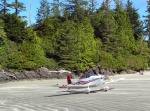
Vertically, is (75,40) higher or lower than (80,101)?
higher

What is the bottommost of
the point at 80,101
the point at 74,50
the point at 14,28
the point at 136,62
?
the point at 80,101

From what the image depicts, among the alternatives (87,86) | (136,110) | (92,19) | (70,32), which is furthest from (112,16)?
(136,110)

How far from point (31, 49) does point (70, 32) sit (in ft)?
A: 21.7

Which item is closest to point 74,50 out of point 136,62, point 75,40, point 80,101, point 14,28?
point 75,40

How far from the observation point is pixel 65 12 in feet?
171

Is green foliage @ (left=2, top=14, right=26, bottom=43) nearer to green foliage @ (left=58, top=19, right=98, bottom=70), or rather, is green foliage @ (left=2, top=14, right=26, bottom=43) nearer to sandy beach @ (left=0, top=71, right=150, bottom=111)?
green foliage @ (left=58, top=19, right=98, bottom=70)

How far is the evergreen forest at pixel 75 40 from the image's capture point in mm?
36500

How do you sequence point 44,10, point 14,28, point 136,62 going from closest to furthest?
1. point 14,28
2. point 136,62
3. point 44,10

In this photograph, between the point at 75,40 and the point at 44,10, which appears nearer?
the point at 75,40

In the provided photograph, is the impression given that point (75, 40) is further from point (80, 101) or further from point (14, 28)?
point (80, 101)

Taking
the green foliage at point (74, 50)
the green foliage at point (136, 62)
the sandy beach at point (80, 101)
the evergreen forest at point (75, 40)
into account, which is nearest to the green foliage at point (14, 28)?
the evergreen forest at point (75, 40)

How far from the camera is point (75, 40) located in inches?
1602

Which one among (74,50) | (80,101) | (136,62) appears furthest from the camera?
(136,62)

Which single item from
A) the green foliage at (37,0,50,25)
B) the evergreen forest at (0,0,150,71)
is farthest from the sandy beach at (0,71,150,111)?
the green foliage at (37,0,50,25)
